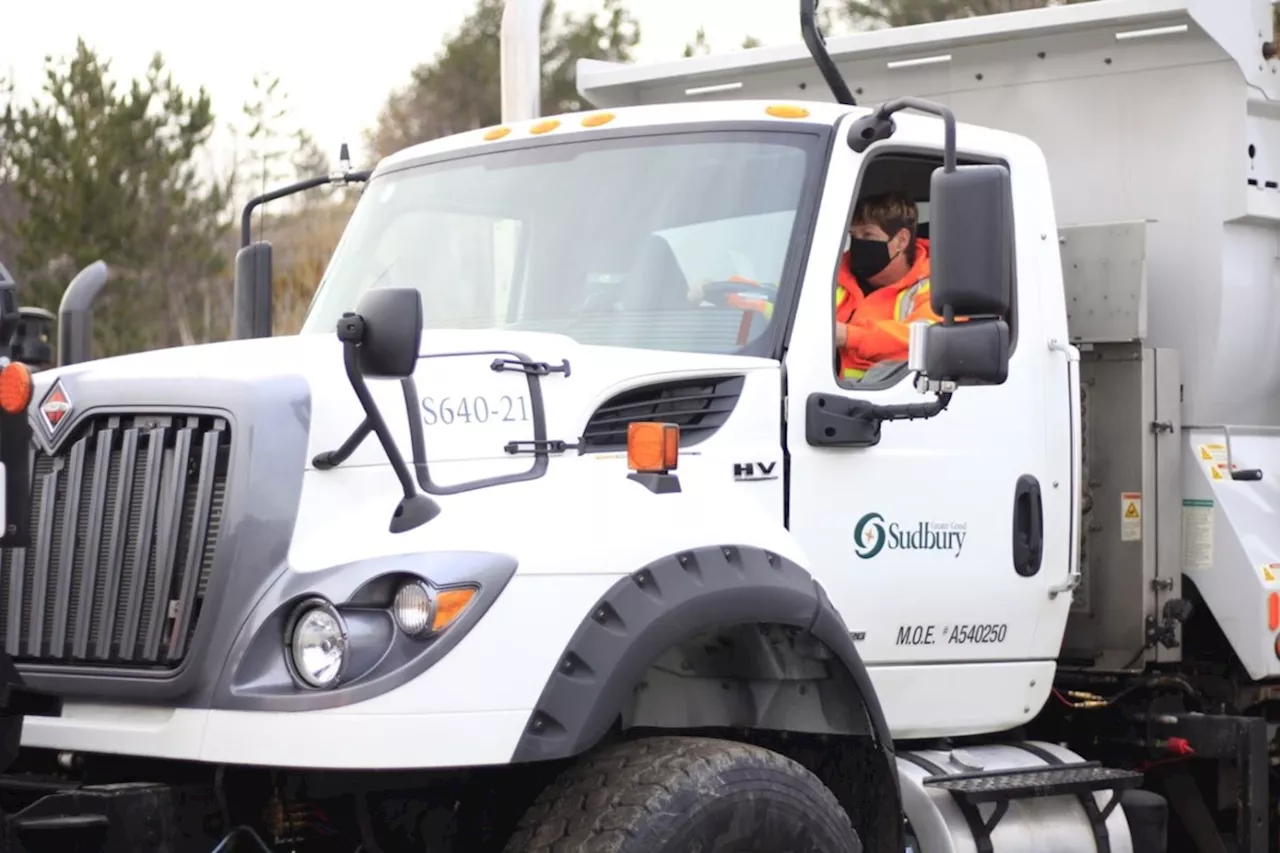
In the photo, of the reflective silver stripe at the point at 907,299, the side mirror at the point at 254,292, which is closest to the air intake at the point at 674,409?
the reflective silver stripe at the point at 907,299

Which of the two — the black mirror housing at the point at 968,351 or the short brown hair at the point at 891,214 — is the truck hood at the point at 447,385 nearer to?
the black mirror housing at the point at 968,351

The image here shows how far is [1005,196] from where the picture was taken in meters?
4.51

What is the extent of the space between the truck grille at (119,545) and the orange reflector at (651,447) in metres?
0.92

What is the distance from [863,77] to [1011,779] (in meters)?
2.70

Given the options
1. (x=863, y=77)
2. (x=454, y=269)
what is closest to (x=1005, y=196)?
(x=454, y=269)

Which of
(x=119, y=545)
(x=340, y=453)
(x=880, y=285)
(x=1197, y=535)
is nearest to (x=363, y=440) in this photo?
(x=340, y=453)

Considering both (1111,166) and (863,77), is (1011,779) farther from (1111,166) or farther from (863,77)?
(863,77)

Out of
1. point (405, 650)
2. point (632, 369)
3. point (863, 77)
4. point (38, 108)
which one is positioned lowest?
point (405, 650)

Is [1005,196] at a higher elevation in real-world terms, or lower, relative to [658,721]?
higher

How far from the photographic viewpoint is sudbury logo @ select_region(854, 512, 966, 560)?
5055 mm

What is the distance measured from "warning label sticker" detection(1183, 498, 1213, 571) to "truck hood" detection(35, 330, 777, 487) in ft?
7.31

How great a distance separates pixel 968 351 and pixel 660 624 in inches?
41.1

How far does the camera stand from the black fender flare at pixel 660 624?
3902mm

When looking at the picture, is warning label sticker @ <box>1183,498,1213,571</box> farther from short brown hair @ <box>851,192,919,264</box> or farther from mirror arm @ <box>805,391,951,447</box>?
mirror arm @ <box>805,391,951,447</box>
